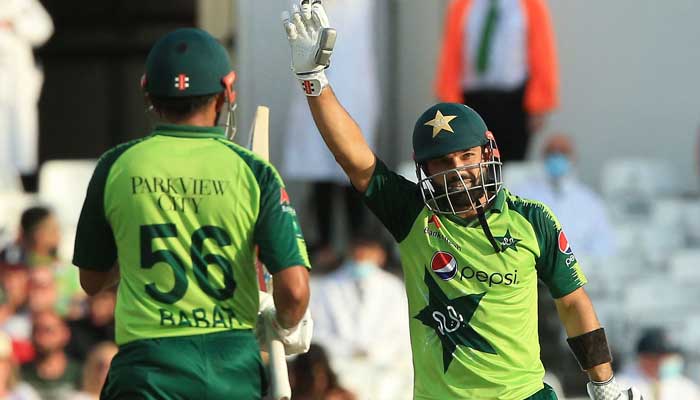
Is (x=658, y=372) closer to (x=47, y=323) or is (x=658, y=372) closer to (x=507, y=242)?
(x=47, y=323)

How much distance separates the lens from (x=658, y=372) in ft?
32.2

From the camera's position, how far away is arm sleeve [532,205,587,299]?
5.43 meters

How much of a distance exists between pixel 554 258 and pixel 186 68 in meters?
1.31

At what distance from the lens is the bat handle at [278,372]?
194 inches

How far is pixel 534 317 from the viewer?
17.9 ft

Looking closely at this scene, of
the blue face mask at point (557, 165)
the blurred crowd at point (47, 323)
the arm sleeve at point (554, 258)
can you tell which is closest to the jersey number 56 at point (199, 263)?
the arm sleeve at point (554, 258)

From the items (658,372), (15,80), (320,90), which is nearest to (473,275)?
(320,90)

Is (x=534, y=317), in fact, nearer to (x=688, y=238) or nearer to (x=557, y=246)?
(x=557, y=246)

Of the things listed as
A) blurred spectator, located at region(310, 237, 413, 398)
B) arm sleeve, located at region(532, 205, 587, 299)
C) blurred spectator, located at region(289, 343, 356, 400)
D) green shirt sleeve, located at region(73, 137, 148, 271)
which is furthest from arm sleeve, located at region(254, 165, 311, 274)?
blurred spectator, located at region(310, 237, 413, 398)

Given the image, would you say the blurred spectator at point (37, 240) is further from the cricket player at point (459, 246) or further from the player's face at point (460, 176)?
the player's face at point (460, 176)

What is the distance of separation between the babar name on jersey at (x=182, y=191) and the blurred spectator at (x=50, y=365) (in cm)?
418

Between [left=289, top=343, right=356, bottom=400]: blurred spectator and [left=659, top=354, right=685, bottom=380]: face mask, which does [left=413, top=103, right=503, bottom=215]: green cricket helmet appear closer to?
[left=289, top=343, right=356, bottom=400]: blurred spectator

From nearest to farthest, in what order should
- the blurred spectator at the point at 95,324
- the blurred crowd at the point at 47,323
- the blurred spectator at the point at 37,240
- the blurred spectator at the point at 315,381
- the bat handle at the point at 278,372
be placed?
1. the bat handle at the point at 278,372
2. the blurred crowd at the point at 47,323
3. the blurred spectator at the point at 315,381
4. the blurred spectator at the point at 95,324
5. the blurred spectator at the point at 37,240

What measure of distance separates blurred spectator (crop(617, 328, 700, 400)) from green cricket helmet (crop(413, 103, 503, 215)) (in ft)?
14.5
